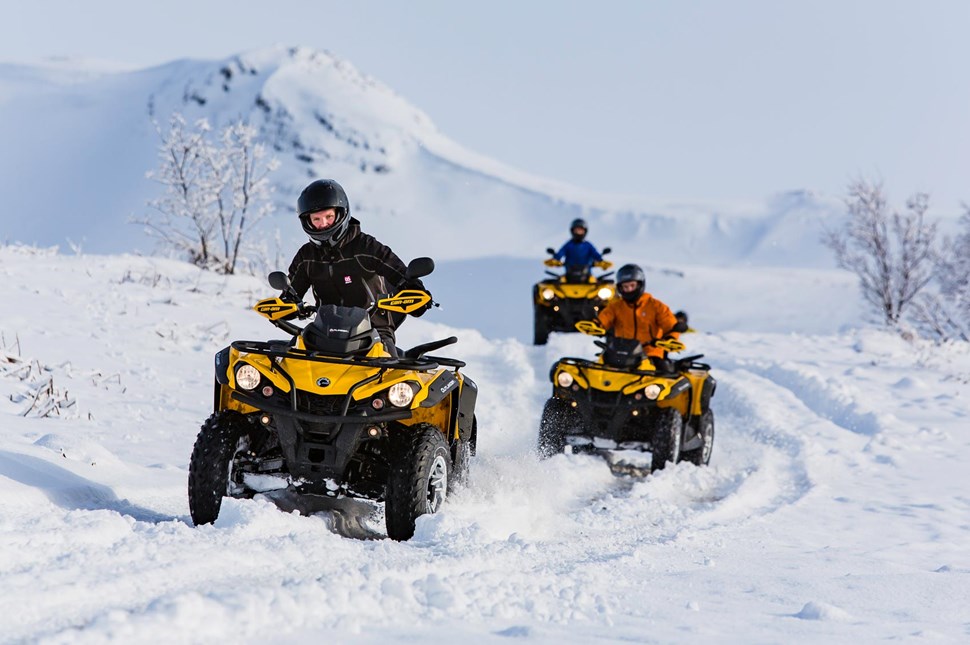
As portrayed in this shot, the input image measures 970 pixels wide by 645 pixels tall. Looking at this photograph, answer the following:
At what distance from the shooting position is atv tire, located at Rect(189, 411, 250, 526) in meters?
5.22

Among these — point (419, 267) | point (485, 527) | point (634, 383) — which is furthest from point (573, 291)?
point (485, 527)

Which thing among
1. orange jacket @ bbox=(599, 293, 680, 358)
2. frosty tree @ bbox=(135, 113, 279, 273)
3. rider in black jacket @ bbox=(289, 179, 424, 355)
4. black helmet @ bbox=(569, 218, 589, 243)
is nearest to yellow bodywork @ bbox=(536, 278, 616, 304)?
black helmet @ bbox=(569, 218, 589, 243)

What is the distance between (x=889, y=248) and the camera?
32156 mm

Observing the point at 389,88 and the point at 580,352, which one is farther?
the point at 389,88

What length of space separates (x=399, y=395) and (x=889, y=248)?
2970 cm

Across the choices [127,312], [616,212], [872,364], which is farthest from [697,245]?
[127,312]

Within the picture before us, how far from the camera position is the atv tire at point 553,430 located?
31.0ft

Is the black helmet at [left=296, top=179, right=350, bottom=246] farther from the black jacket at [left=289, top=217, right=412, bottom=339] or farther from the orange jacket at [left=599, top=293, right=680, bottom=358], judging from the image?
the orange jacket at [left=599, top=293, right=680, bottom=358]

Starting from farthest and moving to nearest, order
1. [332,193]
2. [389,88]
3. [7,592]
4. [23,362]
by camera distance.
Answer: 1. [389,88]
2. [23,362]
3. [332,193]
4. [7,592]

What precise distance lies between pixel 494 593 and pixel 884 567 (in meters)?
2.51

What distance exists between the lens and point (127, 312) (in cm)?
1327

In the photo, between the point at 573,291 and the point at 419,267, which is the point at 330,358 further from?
the point at 573,291

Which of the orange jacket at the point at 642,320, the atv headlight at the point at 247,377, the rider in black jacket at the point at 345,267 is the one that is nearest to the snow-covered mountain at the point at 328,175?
the orange jacket at the point at 642,320

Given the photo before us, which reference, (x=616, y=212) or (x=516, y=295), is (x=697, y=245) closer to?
(x=616, y=212)
